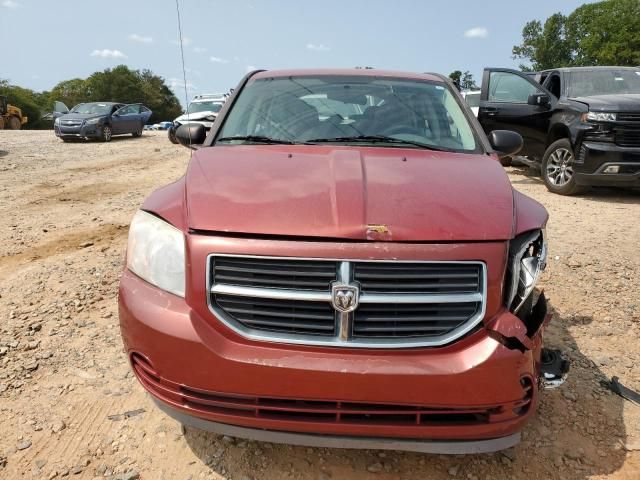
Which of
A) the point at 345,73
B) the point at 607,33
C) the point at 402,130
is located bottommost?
the point at 402,130

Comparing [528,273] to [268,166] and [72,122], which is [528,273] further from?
[72,122]

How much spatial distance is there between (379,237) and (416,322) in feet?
1.11

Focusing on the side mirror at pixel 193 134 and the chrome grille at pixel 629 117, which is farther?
the chrome grille at pixel 629 117

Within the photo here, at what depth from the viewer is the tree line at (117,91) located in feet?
190

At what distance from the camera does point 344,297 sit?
1.75 m

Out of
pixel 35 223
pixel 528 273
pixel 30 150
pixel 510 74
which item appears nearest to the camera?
pixel 528 273

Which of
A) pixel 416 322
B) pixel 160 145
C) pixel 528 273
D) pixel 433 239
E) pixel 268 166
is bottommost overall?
pixel 160 145

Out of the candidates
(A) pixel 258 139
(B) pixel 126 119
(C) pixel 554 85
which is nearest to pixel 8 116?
(B) pixel 126 119

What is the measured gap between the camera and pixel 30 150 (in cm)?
1416

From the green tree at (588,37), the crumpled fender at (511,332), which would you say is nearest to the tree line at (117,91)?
the green tree at (588,37)

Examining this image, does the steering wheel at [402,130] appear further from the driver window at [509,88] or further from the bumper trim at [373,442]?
the driver window at [509,88]

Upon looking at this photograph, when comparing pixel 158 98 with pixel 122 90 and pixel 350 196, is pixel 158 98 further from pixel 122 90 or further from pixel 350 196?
pixel 350 196

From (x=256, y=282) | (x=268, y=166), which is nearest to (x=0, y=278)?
(x=268, y=166)

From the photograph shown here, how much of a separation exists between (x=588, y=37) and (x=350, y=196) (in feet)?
202
